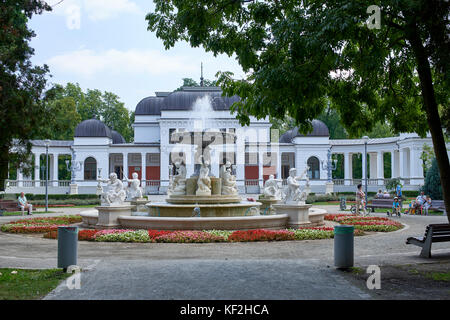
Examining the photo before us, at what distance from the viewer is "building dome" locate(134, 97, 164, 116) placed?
57.3 meters

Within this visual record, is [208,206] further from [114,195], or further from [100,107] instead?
[100,107]

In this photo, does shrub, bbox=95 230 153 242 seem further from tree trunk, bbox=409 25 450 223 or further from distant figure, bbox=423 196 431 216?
distant figure, bbox=423 196 431 216

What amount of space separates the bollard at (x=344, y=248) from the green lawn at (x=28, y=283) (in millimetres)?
4813

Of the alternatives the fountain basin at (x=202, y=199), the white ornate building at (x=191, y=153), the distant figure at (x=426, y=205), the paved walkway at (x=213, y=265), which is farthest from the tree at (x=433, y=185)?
the white ornate building at (x=191, y=153)

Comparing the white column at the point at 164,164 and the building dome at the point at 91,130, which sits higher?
the building dome at the point at 91,130

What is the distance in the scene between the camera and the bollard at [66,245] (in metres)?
7.48

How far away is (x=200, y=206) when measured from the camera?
15.0 m

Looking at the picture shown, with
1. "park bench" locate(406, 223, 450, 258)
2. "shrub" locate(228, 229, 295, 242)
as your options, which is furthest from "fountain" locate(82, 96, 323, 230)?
"park bench" locate(406, 223, 450, 258)

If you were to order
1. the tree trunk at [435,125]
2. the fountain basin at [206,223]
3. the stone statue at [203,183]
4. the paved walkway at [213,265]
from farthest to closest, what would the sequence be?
the stone statue at [203,183] < the fountain basin at [206,223] < the tree trunk at [435,125] < the paved walkway at [213,265]

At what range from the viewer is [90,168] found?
5403cm

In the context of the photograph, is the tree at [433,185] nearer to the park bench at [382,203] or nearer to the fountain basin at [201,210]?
the park bench at [382,203]

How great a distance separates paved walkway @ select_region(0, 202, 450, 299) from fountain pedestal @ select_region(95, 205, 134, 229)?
6.59 ft

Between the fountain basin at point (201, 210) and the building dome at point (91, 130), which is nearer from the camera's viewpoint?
the fountain basin at point (201, 210)

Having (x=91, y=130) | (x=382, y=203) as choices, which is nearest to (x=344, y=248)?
(x=382, y=203)
